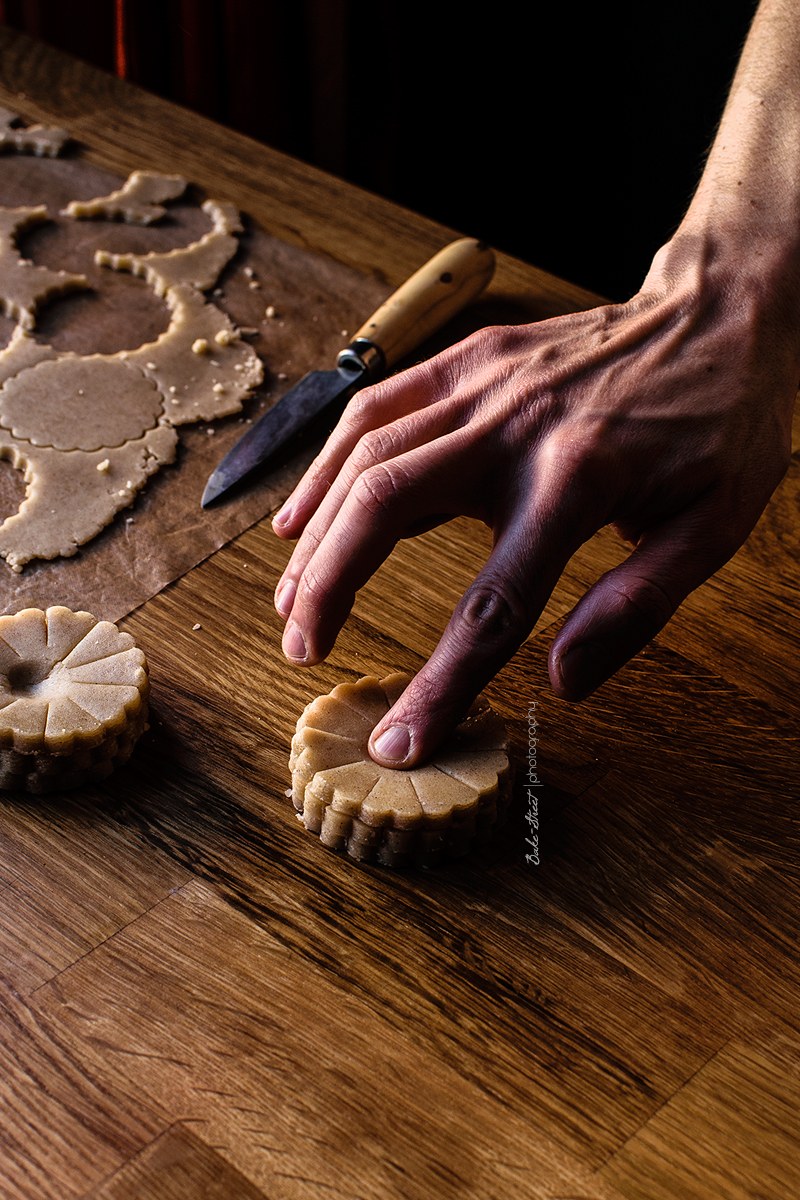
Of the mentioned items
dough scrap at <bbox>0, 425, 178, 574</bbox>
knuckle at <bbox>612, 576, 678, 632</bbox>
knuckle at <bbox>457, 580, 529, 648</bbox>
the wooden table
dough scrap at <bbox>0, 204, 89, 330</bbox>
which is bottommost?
the wooden table

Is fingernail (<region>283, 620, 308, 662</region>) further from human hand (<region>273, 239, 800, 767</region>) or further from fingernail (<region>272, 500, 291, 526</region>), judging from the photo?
fingernail (<region>272, 500, 291, 526</region>)

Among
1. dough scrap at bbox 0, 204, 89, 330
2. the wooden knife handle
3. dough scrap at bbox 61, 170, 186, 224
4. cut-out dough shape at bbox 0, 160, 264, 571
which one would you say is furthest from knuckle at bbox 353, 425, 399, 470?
dough scrap at bbox 61, 170, 186, 224

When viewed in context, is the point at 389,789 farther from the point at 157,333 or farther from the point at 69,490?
the point at 157,333

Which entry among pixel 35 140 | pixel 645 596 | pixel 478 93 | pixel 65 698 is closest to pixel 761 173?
pixel 645 596

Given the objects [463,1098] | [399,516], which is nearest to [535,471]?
[399,516]

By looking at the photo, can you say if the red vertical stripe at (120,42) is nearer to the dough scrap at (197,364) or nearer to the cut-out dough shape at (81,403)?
the dough scrap at (197,364)

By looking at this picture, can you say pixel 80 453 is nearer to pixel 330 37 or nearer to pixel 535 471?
pixel 535 471
